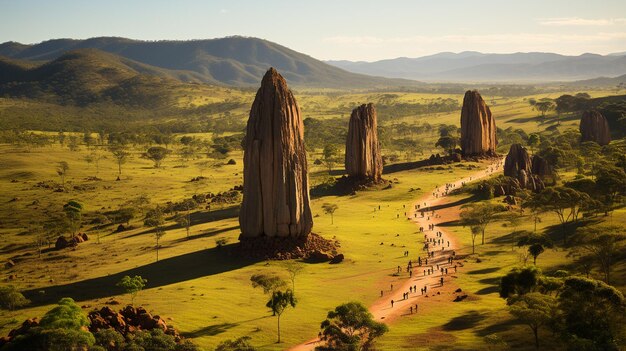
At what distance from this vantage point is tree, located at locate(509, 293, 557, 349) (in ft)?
112

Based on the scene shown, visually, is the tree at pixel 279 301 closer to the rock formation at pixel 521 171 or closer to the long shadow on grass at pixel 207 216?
the long shadow on grass at pixel 207 216

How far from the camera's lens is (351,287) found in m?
51.6

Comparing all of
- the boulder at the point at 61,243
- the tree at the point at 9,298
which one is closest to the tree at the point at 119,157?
the boulder at the point at 61,243

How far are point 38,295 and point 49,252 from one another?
72.9 feet

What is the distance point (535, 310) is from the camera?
34.2 metres

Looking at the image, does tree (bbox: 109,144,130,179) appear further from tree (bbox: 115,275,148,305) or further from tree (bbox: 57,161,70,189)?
tree (bbox: 115,275,148,305)

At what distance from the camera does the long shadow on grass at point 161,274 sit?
5044cm

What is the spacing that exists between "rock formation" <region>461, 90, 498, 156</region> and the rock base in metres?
78.7

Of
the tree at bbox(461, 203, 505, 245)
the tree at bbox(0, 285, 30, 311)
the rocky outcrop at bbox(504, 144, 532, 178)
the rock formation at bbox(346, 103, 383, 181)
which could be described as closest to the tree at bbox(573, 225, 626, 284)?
the tree at bbox(461, 203, 505, 245)

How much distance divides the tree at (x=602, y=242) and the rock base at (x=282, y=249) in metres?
25.8

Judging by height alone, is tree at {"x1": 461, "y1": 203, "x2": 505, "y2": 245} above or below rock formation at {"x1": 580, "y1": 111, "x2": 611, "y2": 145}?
below

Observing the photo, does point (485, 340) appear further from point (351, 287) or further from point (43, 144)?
point (43, 144)

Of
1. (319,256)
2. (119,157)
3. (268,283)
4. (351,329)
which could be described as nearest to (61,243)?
(319,256)

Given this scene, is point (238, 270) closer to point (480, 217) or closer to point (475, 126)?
point (480, 217)
